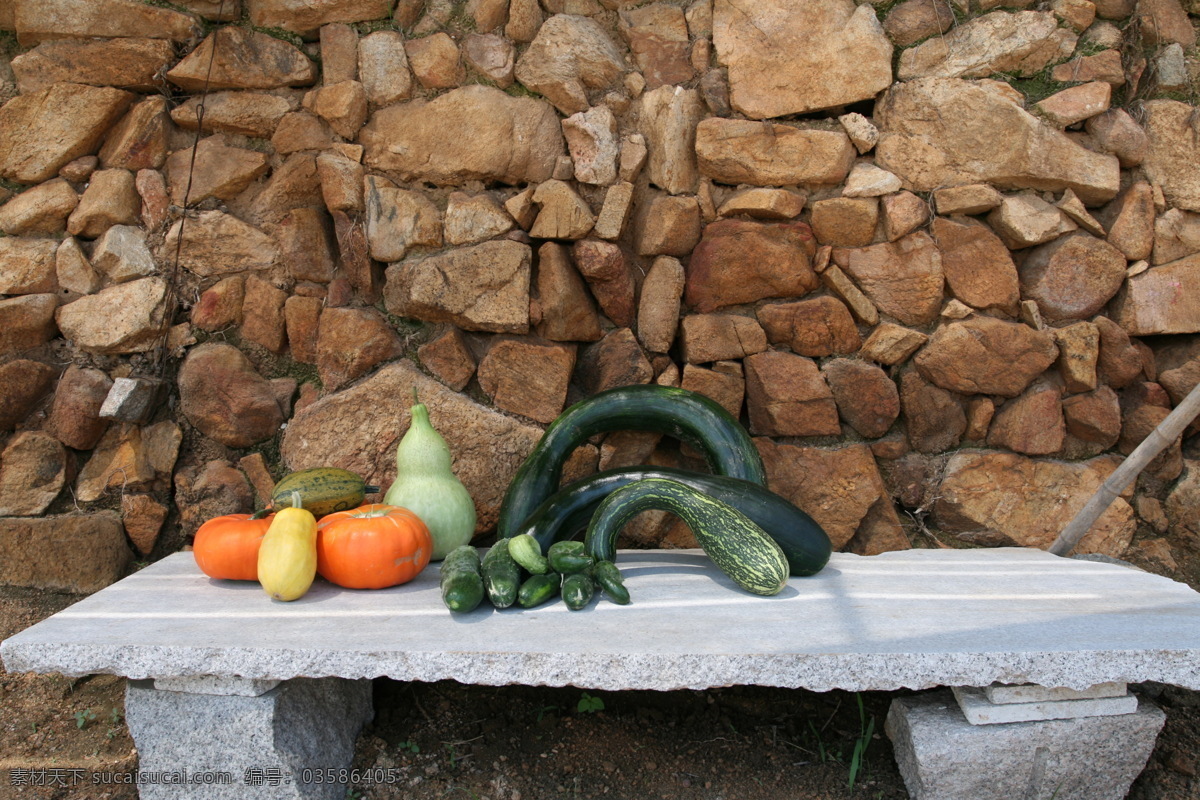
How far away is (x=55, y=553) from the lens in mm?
3043

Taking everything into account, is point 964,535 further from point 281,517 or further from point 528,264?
point 281,517

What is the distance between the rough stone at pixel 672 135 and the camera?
3100mm

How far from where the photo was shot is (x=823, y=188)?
315 cm

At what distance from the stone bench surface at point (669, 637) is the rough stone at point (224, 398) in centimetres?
84

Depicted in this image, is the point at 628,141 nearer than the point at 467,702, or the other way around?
the point at 467,702

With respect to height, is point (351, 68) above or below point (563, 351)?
above

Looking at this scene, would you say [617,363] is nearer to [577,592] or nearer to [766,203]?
[766,203]

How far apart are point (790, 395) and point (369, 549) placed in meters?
1.58

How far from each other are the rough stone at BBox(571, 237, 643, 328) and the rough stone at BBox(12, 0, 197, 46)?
174 cm

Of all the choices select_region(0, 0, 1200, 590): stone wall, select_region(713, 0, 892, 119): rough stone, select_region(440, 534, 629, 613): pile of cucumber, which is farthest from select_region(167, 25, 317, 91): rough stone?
select_region(440, 534, 629, 613): pile of cucumber

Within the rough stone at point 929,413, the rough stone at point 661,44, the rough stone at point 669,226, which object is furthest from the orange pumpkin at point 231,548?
the rough stone at point 929,413

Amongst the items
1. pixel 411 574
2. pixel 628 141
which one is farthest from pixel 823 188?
pixel 411 574

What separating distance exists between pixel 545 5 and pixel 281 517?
215 cm

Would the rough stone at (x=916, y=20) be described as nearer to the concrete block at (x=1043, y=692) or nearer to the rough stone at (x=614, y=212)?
the rough stone at (x=614, y=212)
